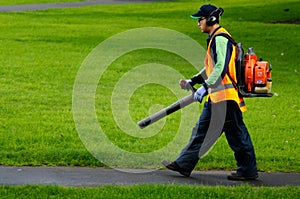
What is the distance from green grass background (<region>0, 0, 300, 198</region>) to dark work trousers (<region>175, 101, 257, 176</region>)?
55 centimetres

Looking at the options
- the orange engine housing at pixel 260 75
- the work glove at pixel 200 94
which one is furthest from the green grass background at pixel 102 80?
the orange engine housing at pixel 260 75

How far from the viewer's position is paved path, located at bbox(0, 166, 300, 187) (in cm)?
849

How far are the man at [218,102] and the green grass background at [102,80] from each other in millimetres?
564

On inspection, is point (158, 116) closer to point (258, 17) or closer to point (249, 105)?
point (249, 105)

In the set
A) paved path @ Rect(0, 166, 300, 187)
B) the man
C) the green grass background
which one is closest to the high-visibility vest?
the man

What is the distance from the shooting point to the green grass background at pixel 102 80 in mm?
9820

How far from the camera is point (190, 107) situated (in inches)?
498

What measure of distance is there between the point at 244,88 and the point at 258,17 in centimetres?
2073

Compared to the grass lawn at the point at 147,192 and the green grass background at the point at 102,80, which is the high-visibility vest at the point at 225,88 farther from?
the green grass background at the point at 102,80

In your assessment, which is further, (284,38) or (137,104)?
(284,38)

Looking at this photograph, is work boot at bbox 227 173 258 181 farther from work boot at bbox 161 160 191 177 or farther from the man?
work boot at bbox 161 160 191 177

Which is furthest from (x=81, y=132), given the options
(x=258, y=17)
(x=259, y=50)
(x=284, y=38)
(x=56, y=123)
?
(x=258, y=17)

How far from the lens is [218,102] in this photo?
8516 mm

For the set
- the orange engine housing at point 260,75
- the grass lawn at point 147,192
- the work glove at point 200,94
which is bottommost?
the grass lawn at point 147,192
